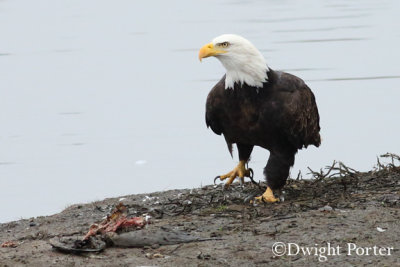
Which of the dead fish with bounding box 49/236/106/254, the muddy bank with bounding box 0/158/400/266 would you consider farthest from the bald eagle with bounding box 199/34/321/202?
the dead fish with bounding box 49/236/106/254

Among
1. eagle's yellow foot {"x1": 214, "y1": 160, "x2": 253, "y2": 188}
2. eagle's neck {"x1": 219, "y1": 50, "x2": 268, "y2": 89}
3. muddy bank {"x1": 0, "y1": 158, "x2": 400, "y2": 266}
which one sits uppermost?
eagle's neck {"x1": 219, "y1": 50, "x2": 268, "y2": 89}

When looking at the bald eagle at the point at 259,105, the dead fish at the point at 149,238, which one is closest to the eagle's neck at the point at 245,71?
the bald eagle at the point at 259,105

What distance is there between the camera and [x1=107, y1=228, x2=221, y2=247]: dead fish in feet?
18.4

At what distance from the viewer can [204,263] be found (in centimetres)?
521

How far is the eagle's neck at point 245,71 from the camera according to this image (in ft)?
22.4

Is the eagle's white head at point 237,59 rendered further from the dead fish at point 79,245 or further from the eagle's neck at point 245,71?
the dead fish at point 79,245

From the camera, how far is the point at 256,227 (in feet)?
19.1

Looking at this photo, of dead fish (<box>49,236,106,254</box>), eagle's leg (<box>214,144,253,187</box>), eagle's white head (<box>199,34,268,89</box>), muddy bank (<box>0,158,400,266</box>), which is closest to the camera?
muddy bank (<box>0,158,400,266</box>)

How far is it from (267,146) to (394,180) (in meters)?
0.96

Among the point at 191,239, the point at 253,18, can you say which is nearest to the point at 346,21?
the point at 253,18

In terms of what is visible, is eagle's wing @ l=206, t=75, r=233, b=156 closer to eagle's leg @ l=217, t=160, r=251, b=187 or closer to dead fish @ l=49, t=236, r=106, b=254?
eagle's leg @ l=217, t=160, r=251, b=187

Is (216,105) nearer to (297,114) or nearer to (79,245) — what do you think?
(297,114)

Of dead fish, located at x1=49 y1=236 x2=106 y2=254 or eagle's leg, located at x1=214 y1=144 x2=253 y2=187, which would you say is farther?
eagle's leg, located at x1=214 y1=144 x2=253 y2=187

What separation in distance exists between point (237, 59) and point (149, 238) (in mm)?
1754
